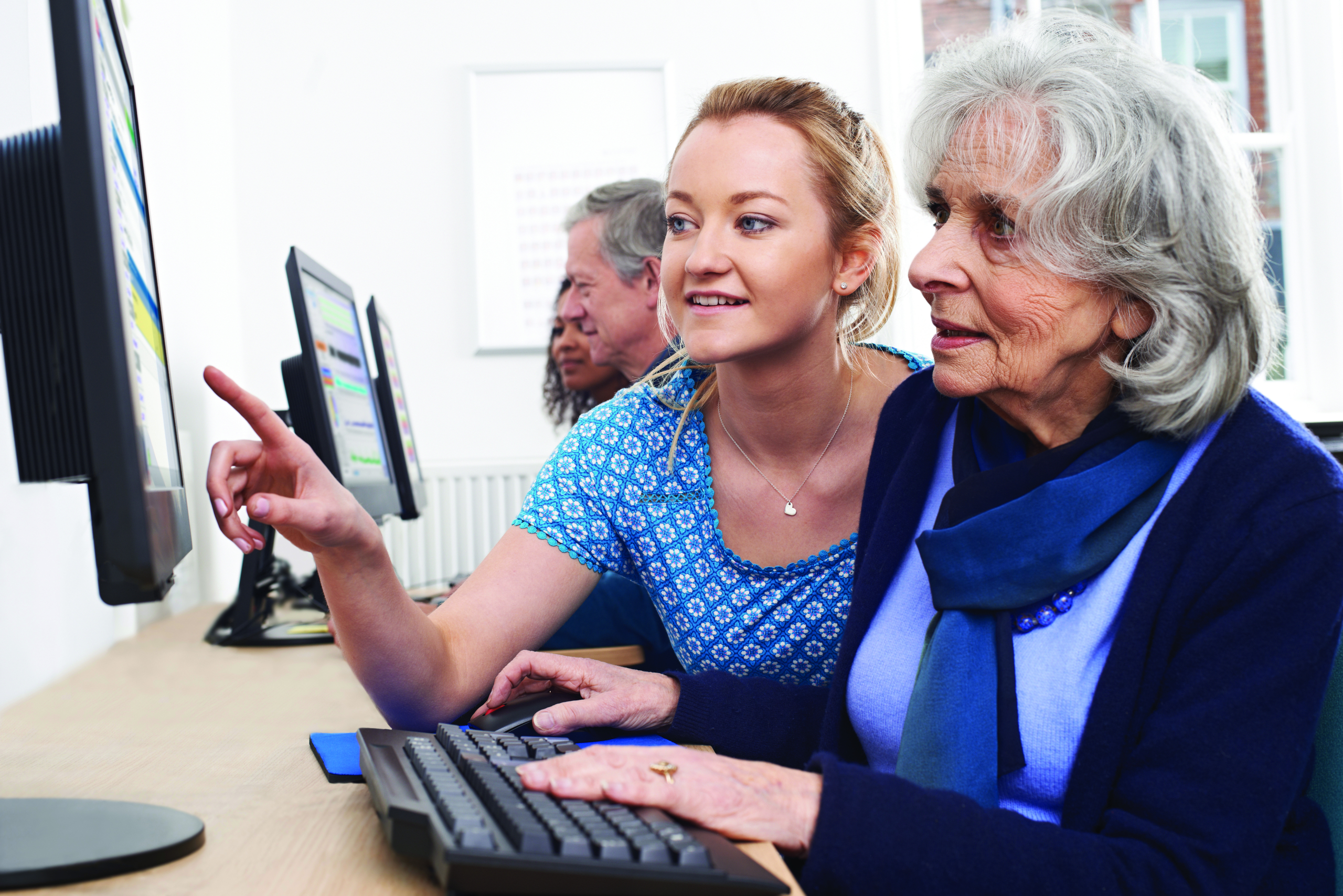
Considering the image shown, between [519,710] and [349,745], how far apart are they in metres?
0.15

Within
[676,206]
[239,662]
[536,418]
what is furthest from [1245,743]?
[536,418]

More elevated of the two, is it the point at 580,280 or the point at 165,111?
the point at 165,111

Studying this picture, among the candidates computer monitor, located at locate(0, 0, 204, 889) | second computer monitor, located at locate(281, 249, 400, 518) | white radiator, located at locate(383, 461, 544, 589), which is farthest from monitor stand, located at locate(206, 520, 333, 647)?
white radiator, located at locate(383, 461, 544, 589)

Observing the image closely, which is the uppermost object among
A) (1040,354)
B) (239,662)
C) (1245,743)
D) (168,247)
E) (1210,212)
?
(168,247)

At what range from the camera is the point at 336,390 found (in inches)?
61.2

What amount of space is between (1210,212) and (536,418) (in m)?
2.89

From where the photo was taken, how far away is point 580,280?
232 centimetres

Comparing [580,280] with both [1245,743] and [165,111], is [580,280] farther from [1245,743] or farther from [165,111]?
[1245,743]

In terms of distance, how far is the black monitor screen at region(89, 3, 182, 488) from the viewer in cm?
62

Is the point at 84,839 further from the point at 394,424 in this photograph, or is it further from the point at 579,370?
the point at 579,370

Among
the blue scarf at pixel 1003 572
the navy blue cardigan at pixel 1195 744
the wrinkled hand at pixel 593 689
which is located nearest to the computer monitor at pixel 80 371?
the wrinkled hand at pixel 593 689

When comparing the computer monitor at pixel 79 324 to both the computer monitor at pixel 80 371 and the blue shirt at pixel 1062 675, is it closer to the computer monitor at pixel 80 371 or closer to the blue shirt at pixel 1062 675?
the computer monitor at pixel 80 371

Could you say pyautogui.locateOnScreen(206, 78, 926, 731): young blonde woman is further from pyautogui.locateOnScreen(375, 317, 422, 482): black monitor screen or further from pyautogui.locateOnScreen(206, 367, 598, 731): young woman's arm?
pyautogui.locateOnScreen(375, 317, 422, 482): black monitor screen

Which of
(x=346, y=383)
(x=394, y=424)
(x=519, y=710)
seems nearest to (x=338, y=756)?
(x=519, y=710)
